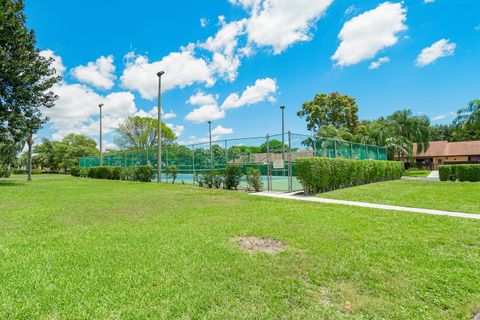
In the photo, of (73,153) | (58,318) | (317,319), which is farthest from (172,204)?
(73,153)

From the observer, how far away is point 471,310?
7.97 ft

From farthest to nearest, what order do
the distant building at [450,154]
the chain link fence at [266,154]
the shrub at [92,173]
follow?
1. the distant building at [450,154]
2. the shrub at [92,173]
3. the chain link fence at [266,154]

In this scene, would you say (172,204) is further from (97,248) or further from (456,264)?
(456,264)

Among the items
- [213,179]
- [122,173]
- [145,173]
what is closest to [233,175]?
[213,179]

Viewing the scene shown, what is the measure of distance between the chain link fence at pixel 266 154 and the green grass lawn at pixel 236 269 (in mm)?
6670

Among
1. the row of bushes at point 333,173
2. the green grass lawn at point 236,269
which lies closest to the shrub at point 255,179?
the row of bushes at point 333,173

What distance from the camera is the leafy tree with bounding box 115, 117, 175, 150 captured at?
52.1m

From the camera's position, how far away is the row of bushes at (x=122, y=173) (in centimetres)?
1986

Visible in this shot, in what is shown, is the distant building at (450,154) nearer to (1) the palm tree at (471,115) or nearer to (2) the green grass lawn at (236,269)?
(1) the palm tree at (471,115)

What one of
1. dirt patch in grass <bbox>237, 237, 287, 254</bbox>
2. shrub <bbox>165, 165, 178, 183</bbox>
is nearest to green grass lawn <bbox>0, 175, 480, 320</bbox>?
dirt patch in grass <bbox>237, 237, 287, 254</bbox>

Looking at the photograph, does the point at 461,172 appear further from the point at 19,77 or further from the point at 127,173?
the point at 19,77

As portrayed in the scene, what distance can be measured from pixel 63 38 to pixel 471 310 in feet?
68.8

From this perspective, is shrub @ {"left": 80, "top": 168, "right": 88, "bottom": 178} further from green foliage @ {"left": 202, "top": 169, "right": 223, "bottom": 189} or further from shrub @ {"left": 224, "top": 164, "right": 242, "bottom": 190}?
shrub @ {"left": 224, "top": 164, "right": 242, "bottom": 190}

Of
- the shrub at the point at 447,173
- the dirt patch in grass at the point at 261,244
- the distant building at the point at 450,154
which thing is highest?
the distant building at the point at 450,154
